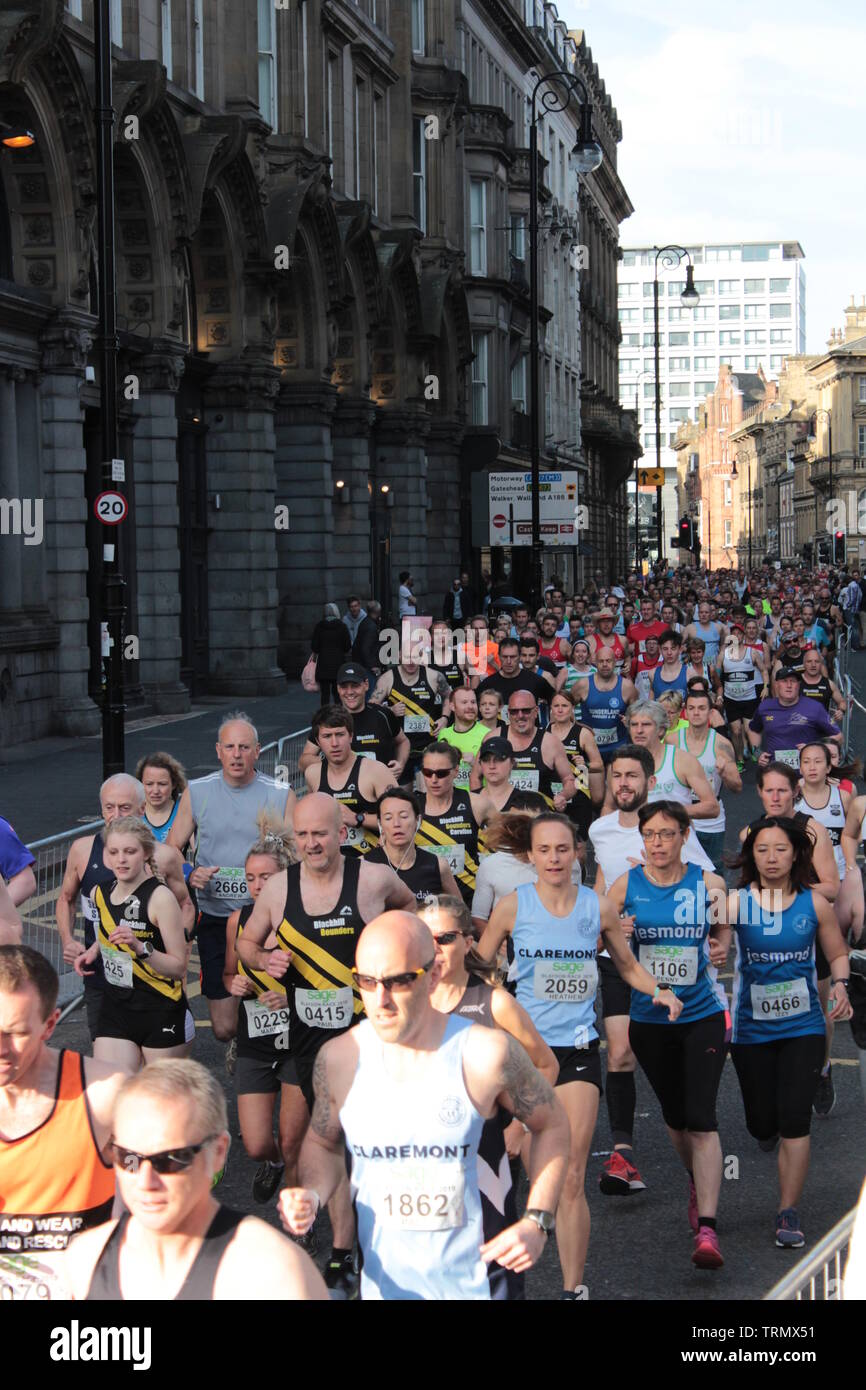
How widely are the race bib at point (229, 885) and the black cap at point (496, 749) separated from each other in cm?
173

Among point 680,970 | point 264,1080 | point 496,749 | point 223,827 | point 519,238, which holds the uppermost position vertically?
point 519,238

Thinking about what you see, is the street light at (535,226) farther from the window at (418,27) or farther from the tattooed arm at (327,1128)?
the tattooed arm at (327,1128)

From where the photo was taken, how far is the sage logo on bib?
4.63 metres

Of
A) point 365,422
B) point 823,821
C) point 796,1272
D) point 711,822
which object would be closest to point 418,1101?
point 796,1272

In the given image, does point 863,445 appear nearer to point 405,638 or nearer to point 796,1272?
point 405,638

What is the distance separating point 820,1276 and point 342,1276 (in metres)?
1.88

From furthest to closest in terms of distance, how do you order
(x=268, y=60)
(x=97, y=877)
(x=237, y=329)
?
(x=268, y=60) < (x=237, y=329) < (x=97, y=877)

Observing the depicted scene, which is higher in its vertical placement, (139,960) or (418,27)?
(418,27)

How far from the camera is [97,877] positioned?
7.82m

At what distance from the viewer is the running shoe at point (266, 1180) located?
24.3 feet

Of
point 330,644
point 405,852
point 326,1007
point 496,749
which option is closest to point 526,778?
point 496,749

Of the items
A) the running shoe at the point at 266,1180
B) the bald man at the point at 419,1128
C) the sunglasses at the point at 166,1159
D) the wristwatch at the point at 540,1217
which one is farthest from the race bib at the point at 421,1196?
the running shoe at the point at 266,1180

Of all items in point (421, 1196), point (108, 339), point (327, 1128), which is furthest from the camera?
point (108, 339)

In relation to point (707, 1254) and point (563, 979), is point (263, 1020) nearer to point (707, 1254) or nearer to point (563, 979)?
point (563, 979)
